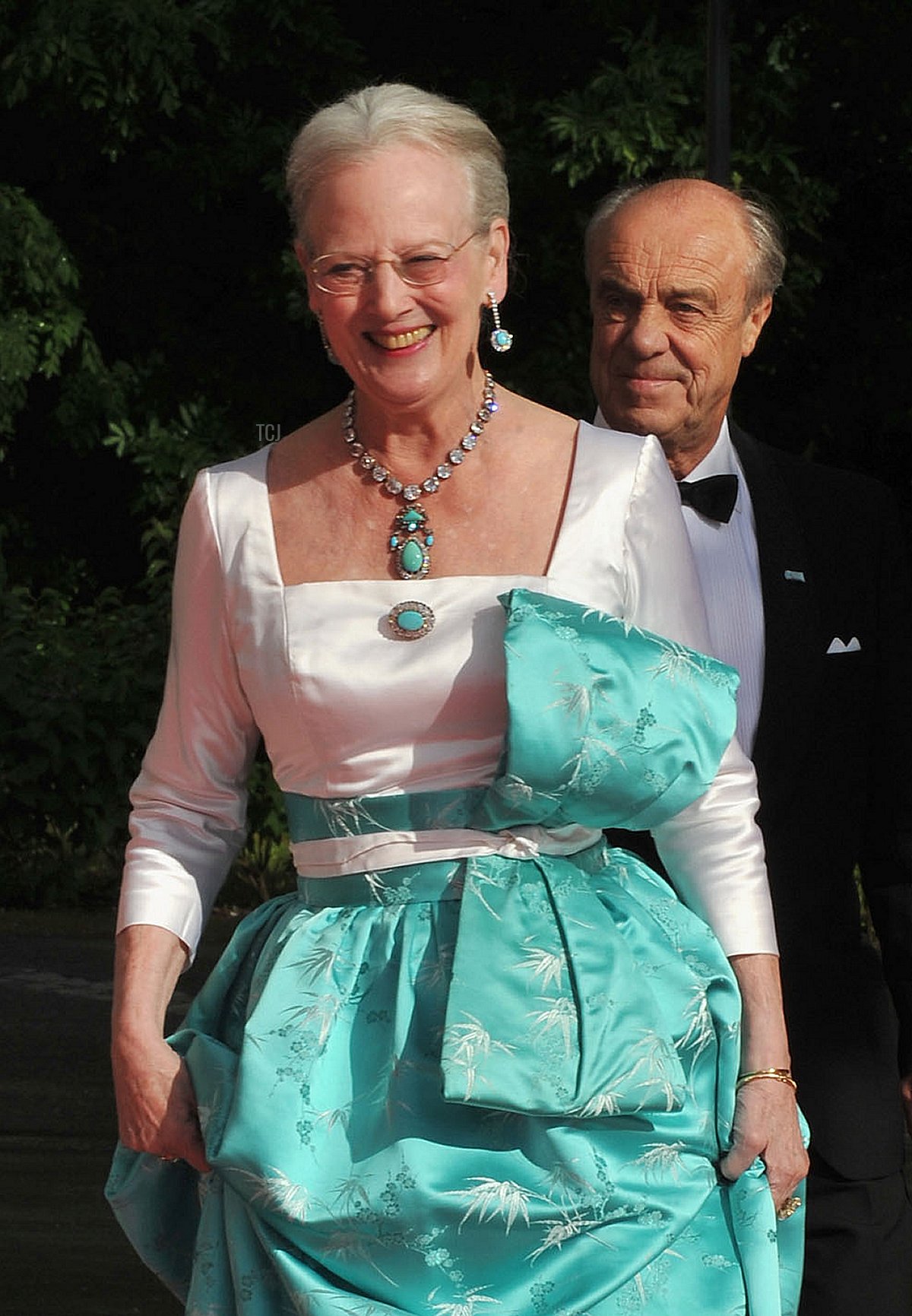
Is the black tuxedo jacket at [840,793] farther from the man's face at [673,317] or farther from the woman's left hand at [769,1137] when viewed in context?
the woman's left hand at [769,1137]

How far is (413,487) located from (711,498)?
0.94 metres

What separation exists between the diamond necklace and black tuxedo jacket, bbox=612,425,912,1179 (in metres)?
0.81

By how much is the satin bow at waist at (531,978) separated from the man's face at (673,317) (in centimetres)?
115

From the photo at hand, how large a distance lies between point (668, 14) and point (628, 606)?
10.5 metres

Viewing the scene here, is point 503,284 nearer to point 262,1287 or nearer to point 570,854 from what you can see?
point 570,854

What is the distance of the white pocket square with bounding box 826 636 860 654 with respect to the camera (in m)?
3.50

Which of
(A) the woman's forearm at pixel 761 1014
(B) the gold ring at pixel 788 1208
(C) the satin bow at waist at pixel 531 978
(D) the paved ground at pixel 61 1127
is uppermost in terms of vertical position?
(C) the satin bow at waist at pixel 531 978

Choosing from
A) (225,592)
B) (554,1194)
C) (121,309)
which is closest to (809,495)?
(225,592)

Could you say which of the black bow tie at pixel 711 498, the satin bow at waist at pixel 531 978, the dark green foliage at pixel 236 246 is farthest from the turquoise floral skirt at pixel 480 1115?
the dark green foliage at pixel 236 246

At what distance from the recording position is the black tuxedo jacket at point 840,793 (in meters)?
3.46

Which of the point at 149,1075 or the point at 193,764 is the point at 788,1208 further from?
the point at 193,764

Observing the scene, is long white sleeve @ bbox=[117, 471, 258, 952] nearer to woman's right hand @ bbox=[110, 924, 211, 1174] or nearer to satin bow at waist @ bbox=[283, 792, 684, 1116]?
woman's right hand @ bbox=[110, 924, 211, 1174]

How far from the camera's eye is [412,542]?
2.77 m

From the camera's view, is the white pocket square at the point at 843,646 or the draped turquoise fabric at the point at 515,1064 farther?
the white pocket square at the point at 843,646
